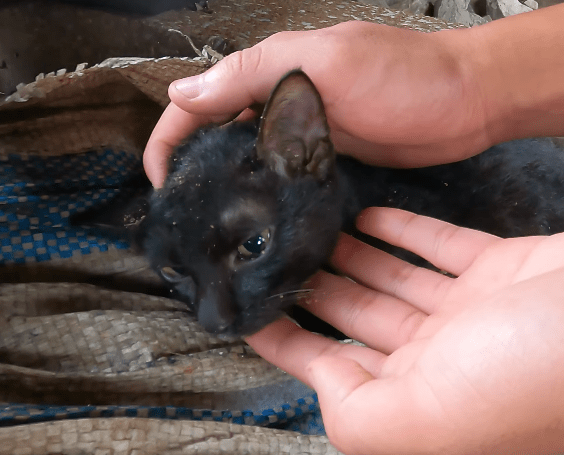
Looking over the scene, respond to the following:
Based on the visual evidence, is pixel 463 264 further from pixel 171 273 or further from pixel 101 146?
pixel 101 146

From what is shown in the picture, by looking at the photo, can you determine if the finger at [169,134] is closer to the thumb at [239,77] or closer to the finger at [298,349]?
the thumb at [239,77]

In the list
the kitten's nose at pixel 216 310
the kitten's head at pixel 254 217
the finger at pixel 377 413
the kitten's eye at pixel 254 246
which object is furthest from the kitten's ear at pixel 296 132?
the finger at pixel 377 413

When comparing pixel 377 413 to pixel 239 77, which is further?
pixel 239 77

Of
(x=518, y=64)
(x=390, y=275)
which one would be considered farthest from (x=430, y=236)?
(x=518, y=64)

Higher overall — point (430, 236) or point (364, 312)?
point (430, 236)

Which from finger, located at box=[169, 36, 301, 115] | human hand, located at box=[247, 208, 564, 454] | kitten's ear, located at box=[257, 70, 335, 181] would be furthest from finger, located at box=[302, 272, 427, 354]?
finger, located at box=[169, 36, 301, 115]

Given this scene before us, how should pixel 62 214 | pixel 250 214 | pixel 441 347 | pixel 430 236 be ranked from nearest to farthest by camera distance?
pixel 441 347, pixel 250 214, pixel 430 236, pixel 62 214

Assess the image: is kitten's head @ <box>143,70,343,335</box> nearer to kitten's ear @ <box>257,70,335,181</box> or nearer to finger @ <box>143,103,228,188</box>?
kitten's ear @ <box>257,70,335,181</box>

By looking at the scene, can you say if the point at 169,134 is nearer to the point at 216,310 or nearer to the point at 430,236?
the point at 216,310
